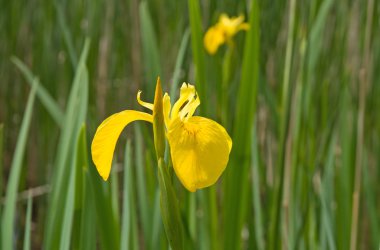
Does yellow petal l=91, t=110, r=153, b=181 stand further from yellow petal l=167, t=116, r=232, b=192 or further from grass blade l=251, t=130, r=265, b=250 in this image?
grass blade l=251, t=130, r=265, b=250

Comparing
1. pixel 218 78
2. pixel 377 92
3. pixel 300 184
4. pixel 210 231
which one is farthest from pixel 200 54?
pixel 377 92

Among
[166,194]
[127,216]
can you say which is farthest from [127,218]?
[166,194]

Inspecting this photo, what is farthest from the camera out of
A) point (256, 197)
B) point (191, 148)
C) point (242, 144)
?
point (256, 197)

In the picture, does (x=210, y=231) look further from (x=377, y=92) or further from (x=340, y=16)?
(x=340, y=16)

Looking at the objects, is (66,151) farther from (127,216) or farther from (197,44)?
(197,44)

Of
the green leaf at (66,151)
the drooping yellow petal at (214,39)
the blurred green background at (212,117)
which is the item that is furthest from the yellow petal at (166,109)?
the drooping yellow petal at (214,39)
